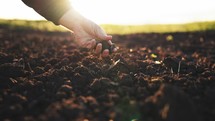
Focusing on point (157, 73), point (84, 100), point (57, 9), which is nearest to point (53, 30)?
point (57, 9)

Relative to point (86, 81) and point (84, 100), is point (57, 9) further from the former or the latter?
point (84, 100)

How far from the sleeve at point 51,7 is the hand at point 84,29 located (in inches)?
2.1

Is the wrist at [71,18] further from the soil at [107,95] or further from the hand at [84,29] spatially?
the soil at [107,95]

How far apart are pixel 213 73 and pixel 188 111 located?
1.22 metres

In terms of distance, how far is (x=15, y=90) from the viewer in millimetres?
2301

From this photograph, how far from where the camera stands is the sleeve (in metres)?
3.30

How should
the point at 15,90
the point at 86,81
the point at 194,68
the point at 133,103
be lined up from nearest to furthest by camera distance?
the point at 133,103, the point at 15,90, the point at 86,81, the point at 194,68

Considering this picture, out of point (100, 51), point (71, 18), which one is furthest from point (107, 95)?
point (71, 18)

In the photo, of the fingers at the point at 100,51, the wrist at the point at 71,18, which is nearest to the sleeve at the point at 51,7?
the wrist at the point at 71,18

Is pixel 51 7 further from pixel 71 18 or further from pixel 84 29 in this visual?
pixel 84 29

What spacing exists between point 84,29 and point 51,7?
1.36ft

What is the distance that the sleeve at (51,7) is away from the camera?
10.8ft

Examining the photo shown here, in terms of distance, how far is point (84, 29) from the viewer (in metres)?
3.48

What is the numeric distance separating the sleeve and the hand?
2.1 inches
